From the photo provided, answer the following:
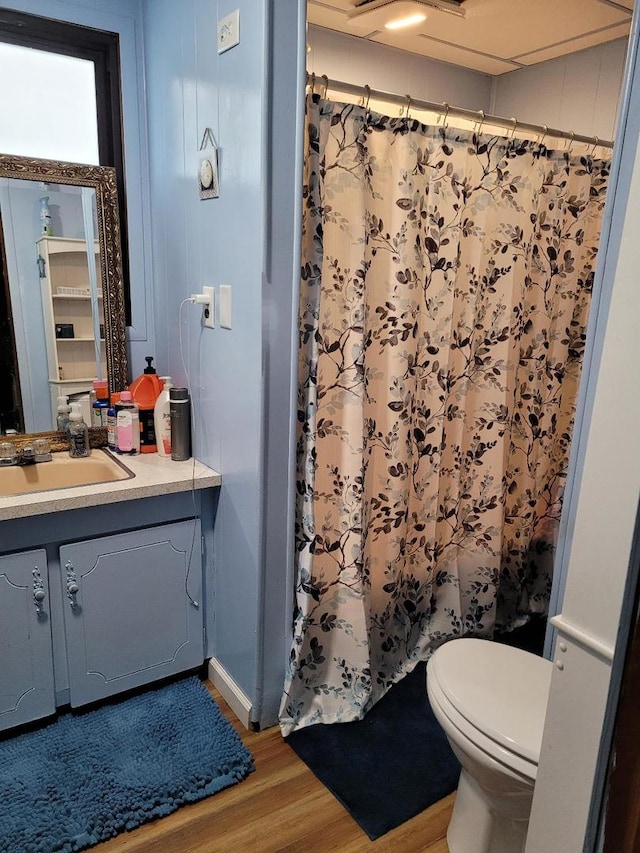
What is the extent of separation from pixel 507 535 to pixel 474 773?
1.20 metres

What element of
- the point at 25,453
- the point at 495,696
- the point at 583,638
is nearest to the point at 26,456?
the point at 25,453

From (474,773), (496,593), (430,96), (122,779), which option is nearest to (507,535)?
(496,593)

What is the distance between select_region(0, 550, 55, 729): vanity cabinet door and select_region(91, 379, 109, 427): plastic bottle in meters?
0.61

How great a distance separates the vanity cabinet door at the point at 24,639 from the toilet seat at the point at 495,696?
1.13 metres

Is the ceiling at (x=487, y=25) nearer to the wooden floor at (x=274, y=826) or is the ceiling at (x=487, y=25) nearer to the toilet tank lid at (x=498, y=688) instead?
the toilet tank lid at (x=498, y=688)

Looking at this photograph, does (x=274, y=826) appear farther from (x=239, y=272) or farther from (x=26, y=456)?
(x=239, y=272)

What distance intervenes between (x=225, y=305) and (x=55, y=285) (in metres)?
0.70

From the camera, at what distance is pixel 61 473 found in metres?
2.06

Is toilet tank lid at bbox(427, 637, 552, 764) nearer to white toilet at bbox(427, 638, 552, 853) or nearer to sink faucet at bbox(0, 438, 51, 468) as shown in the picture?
white toilet at bbox(427, 638, 552, 853)

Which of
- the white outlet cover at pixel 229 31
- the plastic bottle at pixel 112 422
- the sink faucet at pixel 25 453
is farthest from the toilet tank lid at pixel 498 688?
the white outlet cover at pixel 229 31

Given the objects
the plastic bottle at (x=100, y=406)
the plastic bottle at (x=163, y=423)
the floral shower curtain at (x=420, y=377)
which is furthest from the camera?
the plastic bottle at (x=100, y=406)

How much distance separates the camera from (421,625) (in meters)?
2.27

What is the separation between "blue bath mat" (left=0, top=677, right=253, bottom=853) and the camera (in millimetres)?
1533

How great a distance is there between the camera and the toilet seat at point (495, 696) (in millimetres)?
1282
